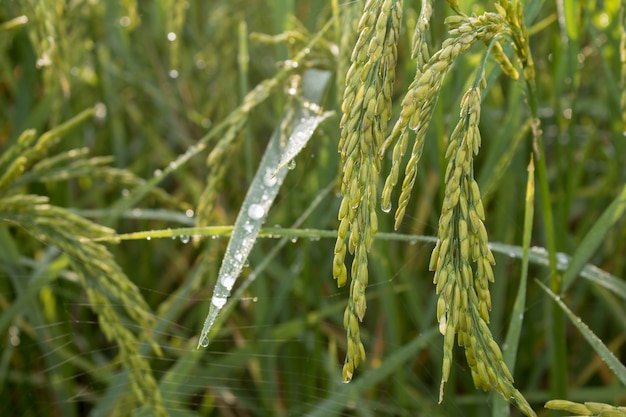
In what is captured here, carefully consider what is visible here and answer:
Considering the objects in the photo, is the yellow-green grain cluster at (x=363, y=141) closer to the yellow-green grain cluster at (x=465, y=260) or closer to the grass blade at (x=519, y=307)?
the yellow-green grain cluster at (x=465, y=260)

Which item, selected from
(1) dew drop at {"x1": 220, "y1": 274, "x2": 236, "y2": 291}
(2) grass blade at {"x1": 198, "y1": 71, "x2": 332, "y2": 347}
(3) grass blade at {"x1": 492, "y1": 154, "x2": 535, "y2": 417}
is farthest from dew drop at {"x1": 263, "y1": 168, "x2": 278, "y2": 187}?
(3) grass blade at {"x1": 492, "y1": 154, "x2": 535, "y2": 417}

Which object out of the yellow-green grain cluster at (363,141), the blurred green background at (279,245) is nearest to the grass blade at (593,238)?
the blurred green background at (279,245)

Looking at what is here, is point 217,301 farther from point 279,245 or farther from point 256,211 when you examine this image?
point 279,245

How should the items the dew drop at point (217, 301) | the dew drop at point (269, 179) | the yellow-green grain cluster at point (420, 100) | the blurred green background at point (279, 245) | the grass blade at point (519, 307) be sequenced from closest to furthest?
the yellow-green grain cluster at point (420, 100) → the dew drop at point (217, 301) → the grass blade at point (519, 307) → the dew drop at point (269, 179) → the blurred green background at point (279, 245)

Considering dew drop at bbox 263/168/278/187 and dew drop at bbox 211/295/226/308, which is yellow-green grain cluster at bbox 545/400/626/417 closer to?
dew drop at bbox 211/295/226/308

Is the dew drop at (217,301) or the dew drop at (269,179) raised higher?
the dew drop at (269,179)

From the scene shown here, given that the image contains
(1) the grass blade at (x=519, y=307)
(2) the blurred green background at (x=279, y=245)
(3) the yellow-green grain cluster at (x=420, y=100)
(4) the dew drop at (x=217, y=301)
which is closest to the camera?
(3) the yellow-green grain cluster at (x=420, y=100)

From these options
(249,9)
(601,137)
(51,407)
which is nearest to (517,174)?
(601,137)
